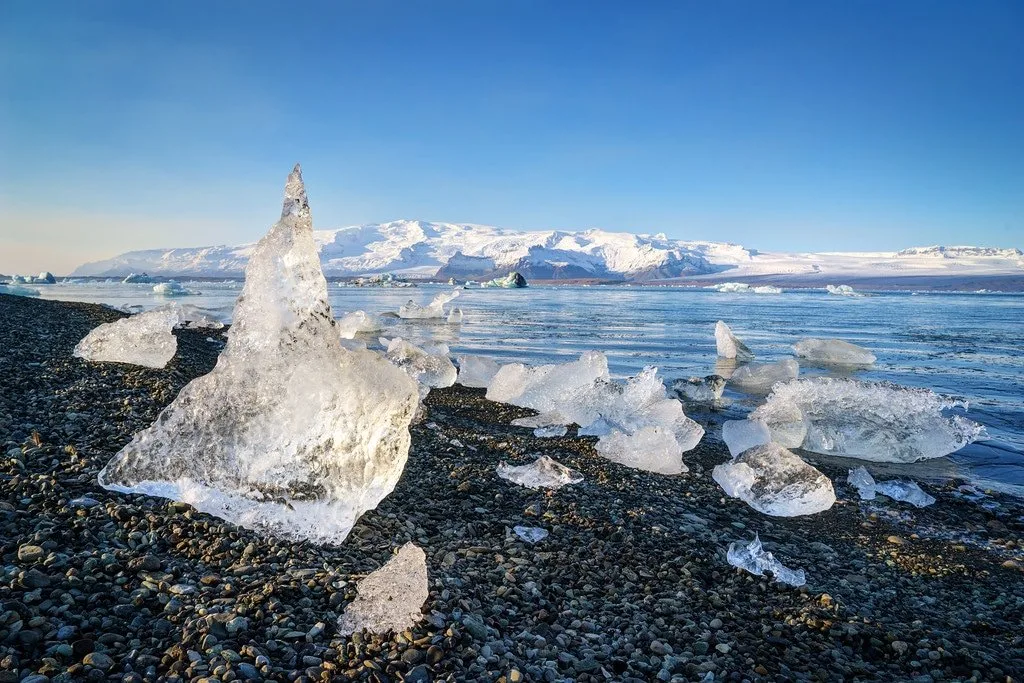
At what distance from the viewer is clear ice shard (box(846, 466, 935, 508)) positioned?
199 inches

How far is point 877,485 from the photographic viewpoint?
5.33 metres

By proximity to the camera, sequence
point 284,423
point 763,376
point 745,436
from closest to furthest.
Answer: point 284,423 → point 745,436 → point 763,376

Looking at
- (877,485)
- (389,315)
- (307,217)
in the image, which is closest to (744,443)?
(877,485)

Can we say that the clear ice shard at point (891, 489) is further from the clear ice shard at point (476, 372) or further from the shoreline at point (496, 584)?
the clear ice shard at point (476, 372)

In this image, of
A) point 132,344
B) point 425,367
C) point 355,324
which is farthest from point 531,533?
point 355,324

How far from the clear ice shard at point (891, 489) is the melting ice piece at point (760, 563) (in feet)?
7.10

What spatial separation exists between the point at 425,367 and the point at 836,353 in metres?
10.1

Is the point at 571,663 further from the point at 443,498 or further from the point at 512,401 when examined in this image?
the point at 512,401

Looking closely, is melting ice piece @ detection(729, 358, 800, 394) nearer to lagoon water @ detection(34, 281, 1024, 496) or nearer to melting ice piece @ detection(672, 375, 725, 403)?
A: lagoon water @ detection(34, 281, 1024, 496)

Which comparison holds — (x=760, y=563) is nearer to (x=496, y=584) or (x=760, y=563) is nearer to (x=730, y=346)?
(x=496, y=584)

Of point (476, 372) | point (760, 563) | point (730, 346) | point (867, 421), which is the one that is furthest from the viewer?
point (730, 346)

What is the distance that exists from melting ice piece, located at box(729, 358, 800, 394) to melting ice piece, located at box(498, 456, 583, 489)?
22.3 feet

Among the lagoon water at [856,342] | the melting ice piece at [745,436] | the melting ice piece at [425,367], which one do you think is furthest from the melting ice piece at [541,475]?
the melting ice piece at [425,367]

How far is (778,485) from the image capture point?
4.68m
